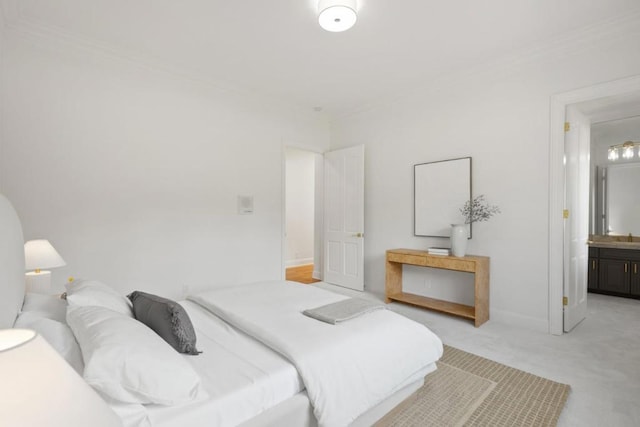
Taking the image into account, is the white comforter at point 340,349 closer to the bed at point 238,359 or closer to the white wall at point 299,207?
the bed at point 238,359

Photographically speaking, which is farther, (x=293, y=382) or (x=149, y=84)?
(x=149, y=84)

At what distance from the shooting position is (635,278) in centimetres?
435

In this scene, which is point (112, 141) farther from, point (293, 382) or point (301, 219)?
point (301, 219)

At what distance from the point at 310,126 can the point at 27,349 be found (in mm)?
4937

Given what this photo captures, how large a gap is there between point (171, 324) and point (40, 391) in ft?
3.35

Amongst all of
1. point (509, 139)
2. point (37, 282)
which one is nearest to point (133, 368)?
point (37, 282)

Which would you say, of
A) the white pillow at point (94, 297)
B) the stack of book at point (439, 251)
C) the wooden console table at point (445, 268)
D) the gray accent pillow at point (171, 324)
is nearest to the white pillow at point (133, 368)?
the gray accent pillow at point (171, 324)

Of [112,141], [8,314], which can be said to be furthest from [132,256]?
[8,314]

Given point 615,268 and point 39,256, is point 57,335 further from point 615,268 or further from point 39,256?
point 615,268

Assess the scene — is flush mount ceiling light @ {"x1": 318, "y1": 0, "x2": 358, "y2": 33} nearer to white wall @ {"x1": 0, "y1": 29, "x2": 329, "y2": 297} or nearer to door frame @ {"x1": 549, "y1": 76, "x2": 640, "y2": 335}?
white wall @ {"x1": 0, "y1": 29, "x2": 329, "y2": 297}

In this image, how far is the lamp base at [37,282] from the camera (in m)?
2.34

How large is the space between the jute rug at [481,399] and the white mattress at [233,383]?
2.46 ft

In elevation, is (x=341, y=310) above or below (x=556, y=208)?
below

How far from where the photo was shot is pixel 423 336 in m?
1.96
